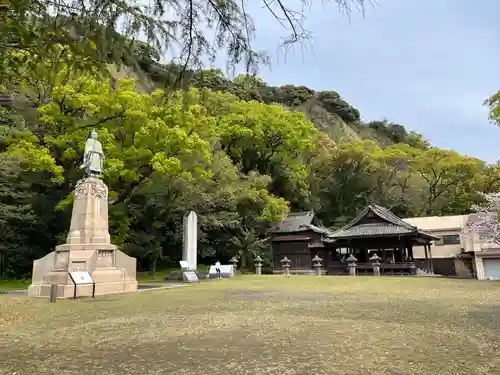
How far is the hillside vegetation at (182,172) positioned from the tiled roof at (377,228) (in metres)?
4.84

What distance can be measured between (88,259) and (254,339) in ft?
29.5

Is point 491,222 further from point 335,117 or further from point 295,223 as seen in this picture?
point 335,117

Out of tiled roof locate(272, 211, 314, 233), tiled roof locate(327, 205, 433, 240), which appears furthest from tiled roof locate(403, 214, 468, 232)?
tiled roof locate(272, 211, 314, 233)

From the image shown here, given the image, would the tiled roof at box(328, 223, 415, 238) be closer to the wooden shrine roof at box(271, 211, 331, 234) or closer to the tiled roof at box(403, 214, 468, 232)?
the wooden shrine roof at box(271, 211, 331, 234)

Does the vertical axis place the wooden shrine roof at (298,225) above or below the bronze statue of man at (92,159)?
below

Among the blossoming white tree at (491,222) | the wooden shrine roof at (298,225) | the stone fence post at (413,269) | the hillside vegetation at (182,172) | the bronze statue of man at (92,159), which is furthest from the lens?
the wooden shrine roof at (298,225)

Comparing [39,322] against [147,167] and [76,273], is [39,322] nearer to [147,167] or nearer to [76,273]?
[76,273]

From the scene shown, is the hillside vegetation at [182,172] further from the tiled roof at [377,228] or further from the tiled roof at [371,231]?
the tiled roof at [377,228]

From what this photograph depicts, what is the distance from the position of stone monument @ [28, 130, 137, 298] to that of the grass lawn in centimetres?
308

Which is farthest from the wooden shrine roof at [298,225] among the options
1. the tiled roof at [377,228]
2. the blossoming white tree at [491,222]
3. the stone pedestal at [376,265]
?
the blossoming white tree at [491,222]

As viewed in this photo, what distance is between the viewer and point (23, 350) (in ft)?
16.0

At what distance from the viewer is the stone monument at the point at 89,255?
1202 centimetres

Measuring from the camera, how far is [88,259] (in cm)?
1247

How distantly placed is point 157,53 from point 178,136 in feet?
52.2
